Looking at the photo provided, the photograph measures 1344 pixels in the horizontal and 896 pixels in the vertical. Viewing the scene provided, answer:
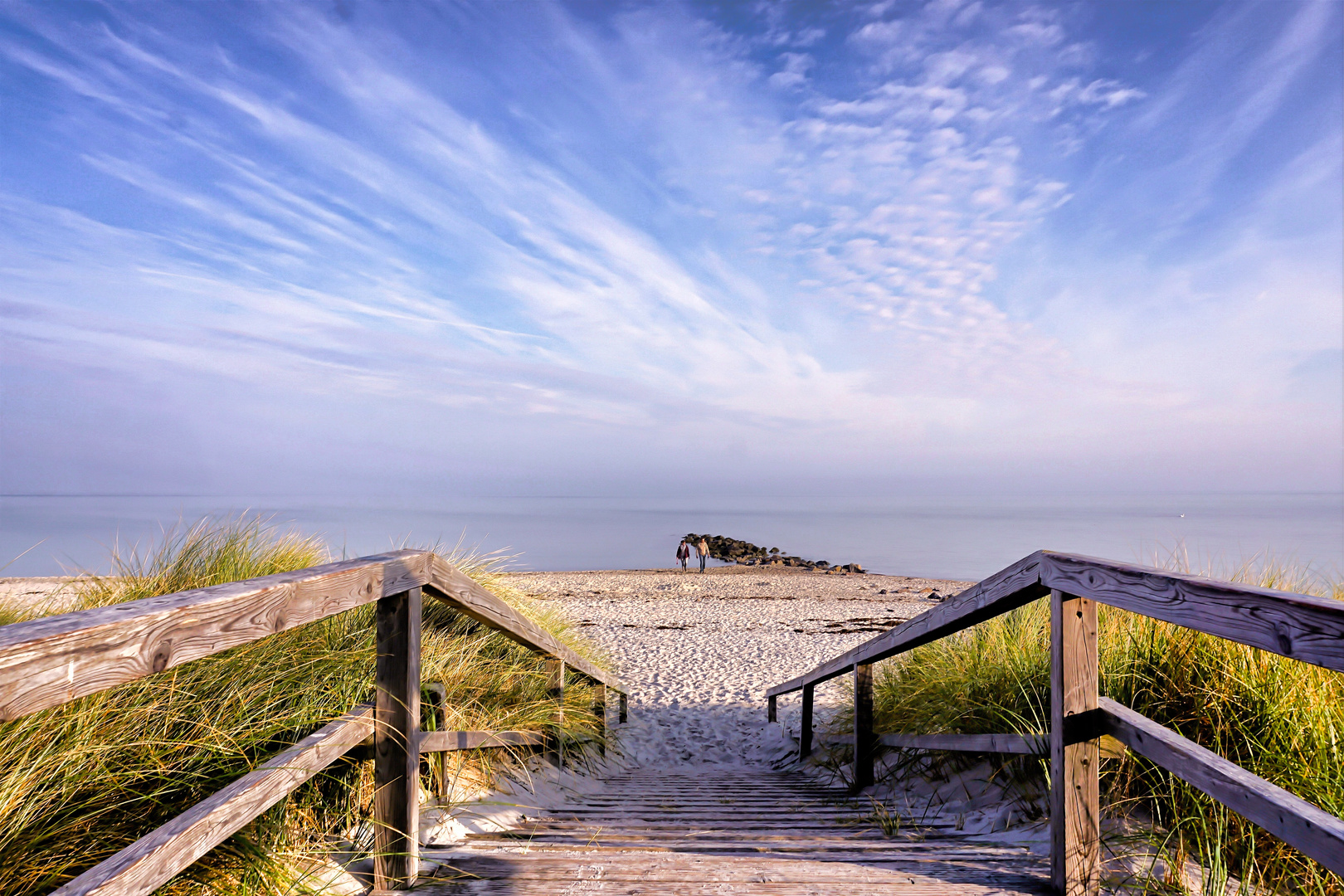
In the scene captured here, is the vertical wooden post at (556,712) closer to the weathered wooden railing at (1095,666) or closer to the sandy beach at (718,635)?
the sandy beach at (718,635)

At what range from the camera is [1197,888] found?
221 cm

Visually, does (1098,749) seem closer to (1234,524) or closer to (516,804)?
(516,804)

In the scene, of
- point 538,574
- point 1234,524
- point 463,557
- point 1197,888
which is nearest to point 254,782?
point 1197,888

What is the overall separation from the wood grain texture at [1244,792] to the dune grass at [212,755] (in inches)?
105

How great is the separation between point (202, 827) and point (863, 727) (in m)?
3.78

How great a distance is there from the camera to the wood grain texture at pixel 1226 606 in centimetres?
137

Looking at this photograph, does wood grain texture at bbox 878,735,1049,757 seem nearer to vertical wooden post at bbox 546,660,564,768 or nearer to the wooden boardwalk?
the wooden boardwalk

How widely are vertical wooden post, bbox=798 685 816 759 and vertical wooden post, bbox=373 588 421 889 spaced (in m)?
3.93

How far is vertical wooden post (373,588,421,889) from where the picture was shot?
2512 mm

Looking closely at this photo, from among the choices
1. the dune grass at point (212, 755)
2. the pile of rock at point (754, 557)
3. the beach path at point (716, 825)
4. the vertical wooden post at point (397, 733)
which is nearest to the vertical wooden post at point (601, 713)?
the beach path at point (716, 825)

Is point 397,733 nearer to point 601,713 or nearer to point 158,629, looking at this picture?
point 158,629

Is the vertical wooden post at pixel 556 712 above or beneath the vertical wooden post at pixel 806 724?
above

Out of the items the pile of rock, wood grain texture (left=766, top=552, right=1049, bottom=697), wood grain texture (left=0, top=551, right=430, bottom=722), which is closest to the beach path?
wood grain texture (left=766, top=552, right=1049, bottom=697)

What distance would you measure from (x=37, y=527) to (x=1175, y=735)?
52712mm
